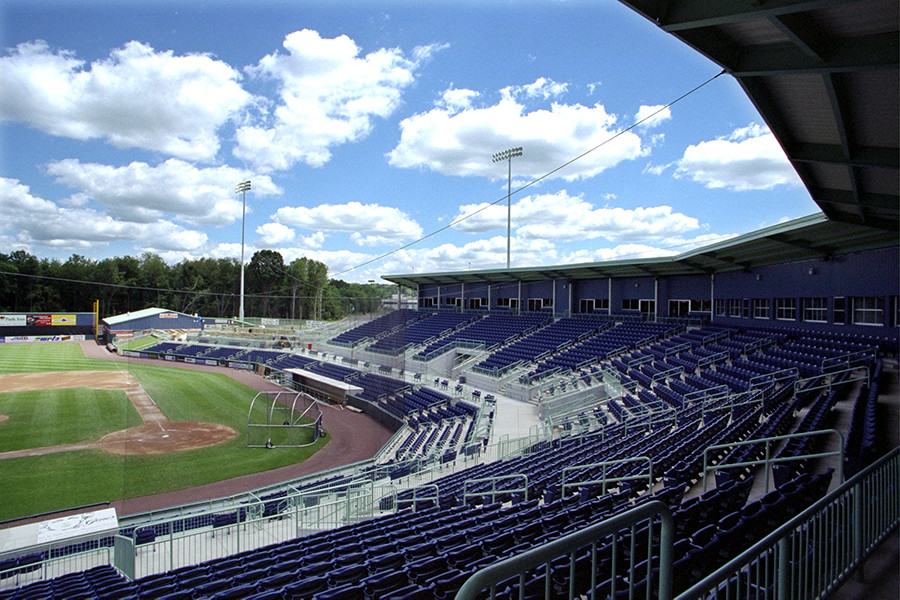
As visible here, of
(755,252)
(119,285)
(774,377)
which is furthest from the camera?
(119,285)

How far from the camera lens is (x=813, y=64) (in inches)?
191

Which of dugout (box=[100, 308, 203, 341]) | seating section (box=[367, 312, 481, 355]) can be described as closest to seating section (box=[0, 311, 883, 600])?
seating section (box=[367, 312, 481, 355])

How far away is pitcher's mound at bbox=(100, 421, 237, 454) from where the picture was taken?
703 inches

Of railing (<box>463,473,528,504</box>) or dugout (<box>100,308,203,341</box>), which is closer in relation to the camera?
railing (<box>463,473,528,504</box>)

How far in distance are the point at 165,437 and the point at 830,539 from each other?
21029 mm

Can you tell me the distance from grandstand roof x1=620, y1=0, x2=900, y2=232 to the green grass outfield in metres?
17.1

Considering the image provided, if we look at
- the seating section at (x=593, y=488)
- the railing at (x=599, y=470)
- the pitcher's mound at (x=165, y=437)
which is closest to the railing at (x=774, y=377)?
the seating section at (x=593, y=488)

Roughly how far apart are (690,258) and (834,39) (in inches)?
709

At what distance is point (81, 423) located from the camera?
20.0 meters

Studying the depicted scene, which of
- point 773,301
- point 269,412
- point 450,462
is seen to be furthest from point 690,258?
point 269,412

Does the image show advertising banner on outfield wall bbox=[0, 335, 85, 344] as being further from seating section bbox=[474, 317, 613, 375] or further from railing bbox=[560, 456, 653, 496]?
railing bbox=[560, 456, 653, 496]

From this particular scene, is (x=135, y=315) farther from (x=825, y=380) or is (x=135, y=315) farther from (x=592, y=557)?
(x=825, y=380)

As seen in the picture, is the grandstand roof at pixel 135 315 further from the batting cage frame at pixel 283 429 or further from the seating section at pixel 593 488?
the seating section at pixel 593 488

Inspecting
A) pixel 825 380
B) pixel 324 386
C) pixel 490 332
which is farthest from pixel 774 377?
pixel 324 386
